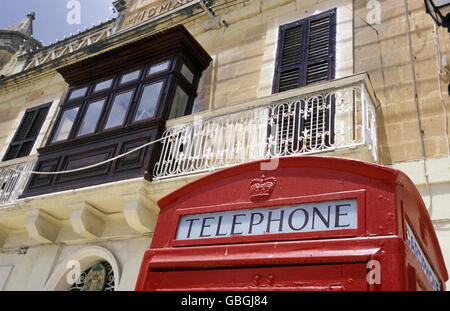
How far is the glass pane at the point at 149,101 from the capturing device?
327 inches

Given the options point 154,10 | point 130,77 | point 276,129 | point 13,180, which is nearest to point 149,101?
point 130,77

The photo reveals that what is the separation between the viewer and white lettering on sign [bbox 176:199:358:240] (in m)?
2.14

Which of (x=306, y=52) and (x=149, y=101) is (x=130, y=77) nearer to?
(x=149, y=101)

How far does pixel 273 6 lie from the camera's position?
32.3ft

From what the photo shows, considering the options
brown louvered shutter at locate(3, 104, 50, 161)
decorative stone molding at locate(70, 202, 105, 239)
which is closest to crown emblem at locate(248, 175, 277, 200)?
decorative stone molding at locate(70, 202, 105, 239)

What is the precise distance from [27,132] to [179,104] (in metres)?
5.37

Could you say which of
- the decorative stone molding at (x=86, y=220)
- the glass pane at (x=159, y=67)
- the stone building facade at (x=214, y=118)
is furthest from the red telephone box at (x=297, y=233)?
the glass pane at (x=159, y=67)

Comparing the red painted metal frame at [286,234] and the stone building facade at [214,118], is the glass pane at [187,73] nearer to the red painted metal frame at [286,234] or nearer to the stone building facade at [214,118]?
the stone building facade at [214,118]

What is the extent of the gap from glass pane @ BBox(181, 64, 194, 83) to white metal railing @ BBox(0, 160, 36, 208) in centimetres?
372

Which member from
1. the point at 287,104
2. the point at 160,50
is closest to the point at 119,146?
the point at 160,50

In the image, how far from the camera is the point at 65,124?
9461mm
